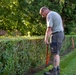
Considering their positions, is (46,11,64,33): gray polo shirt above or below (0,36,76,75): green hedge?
above

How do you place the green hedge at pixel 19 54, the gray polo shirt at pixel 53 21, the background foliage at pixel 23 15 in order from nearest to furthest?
the green hedge at pixel 19 54 → the gray polo shirt at pixel 53 21 → the background foliage at pixel 23 15

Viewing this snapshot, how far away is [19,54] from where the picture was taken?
5.82 meters

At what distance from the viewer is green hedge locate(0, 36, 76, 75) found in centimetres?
507

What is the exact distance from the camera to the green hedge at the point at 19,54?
5070mm

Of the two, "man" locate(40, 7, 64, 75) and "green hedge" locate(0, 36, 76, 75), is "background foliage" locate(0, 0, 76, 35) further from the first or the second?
"man" locate(40, 7, 64, 75)

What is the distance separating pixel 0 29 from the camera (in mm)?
13250

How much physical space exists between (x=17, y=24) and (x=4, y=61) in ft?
25.2

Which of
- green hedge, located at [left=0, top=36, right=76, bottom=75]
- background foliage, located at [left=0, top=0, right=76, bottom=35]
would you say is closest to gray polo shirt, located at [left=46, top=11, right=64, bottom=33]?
green hedge, located at [left=0, top=36, right=76, bottom=75]

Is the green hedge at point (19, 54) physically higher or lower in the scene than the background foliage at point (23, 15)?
lower

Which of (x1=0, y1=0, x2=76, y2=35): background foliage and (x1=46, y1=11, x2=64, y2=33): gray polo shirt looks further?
(x1=0, y1=0, x2=76, y2=35): background foliage

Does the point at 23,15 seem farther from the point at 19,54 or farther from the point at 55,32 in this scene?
the point at 19,54

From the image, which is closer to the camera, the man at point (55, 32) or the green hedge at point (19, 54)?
the green hedge at point (19, 54)

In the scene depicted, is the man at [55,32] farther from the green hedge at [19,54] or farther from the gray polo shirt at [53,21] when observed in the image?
the green hedge at [19,54]

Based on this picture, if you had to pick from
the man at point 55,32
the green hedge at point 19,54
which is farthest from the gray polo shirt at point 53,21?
the green hedge at point 19,54
